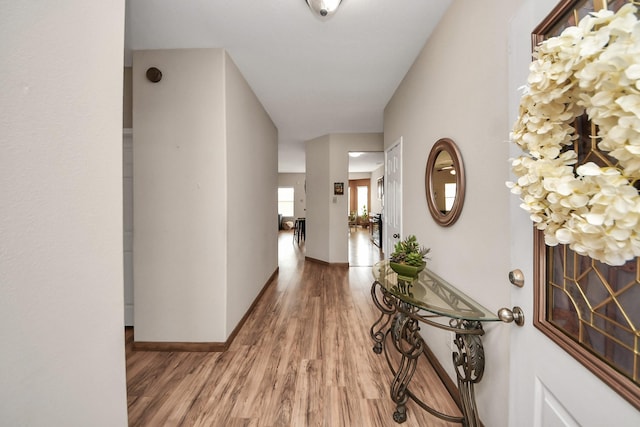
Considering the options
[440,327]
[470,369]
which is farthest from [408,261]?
[470,369]

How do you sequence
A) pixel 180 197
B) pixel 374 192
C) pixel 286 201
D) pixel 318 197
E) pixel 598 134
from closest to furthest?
1. pixel 598 134
2. pixel 180 197
3. pixel 318 197
4. pixel 374 192
5. pixel 286 201

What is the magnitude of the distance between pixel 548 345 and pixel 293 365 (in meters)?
1.72

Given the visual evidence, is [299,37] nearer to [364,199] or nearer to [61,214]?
[61,214]

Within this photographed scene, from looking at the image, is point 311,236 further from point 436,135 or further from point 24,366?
point 24,366

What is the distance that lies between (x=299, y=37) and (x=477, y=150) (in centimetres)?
163

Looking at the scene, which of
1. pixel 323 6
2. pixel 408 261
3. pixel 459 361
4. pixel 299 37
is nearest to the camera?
pixel 459 361

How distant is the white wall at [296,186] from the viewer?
36.6ft

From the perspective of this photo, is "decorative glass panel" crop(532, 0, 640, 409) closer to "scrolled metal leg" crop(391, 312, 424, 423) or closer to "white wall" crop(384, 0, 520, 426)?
"white wall" crop(384, 0, 520, 426)

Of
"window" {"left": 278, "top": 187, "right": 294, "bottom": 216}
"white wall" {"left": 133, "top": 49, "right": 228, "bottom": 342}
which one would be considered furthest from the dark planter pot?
"window" {"left": 278, "top": 187, "right": 294, "bottom": 216}

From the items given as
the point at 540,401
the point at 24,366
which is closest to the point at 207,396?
the point at 24,366

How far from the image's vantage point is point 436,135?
6.21 ft

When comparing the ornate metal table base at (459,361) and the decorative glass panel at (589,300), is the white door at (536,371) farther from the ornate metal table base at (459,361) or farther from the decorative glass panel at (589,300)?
the ornate metal table base at (459,361)

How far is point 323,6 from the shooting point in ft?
5.21

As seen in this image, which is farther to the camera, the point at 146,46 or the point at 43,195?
the point at 146,46
